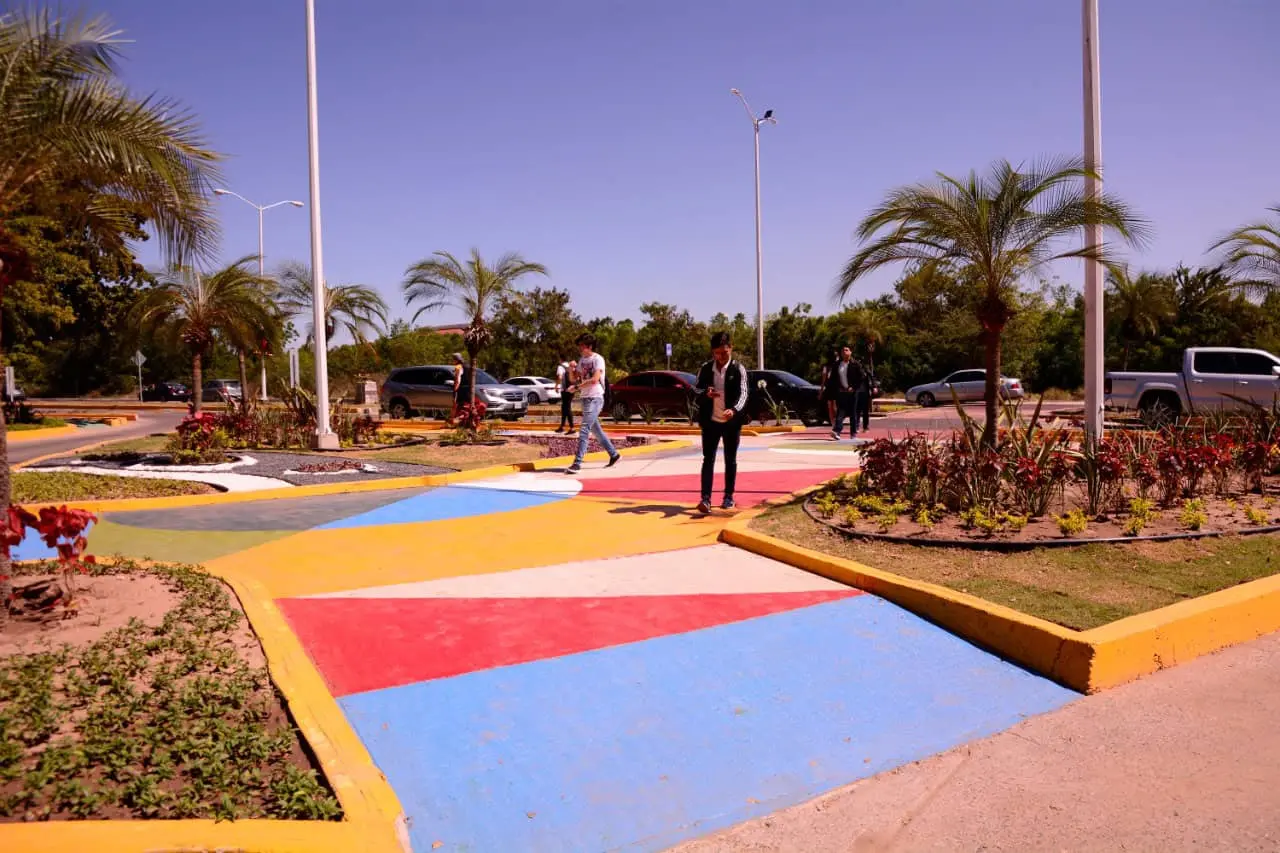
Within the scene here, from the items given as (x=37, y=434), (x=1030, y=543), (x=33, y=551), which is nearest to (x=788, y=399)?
(x=1030, y=543)

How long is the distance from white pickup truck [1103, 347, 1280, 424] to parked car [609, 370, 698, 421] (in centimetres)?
984

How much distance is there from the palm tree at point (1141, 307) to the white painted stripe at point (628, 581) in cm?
3350

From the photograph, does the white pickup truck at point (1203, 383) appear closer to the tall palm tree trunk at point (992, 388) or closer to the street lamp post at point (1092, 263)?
the street lamp post at point (1092, 263)

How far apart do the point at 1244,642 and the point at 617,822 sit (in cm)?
393

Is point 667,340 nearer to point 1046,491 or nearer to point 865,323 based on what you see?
point 865,323

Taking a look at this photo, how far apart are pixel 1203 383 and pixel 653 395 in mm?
12380

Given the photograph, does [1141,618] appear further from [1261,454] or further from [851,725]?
[1261,454]

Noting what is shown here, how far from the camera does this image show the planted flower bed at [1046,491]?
22.2 feet

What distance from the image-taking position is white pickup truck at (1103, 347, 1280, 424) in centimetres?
1745

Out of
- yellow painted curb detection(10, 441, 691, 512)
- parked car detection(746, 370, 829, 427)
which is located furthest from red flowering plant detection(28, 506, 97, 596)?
parked car detection(746, 370, 829, 427)

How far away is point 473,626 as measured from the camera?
520cm

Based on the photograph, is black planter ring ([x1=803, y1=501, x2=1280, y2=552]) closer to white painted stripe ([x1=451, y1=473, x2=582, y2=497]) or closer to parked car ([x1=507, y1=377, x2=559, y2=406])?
white painted stripe ([x1=451, y1=473, x2=582, y2=497])

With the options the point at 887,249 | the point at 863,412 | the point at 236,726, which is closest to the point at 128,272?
the point at 863,412

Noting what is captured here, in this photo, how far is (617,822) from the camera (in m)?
3.20
